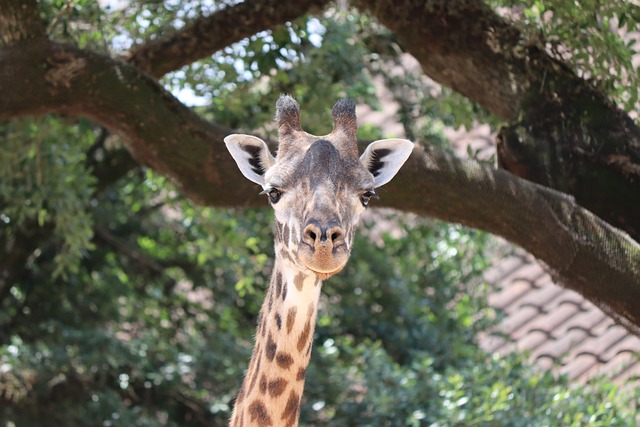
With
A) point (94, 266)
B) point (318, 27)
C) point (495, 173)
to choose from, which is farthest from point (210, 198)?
point (94, 266)

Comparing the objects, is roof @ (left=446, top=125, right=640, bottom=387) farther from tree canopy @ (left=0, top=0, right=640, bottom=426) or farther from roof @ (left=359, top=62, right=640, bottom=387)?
tree canopy @ (left=0, top=0, right=640, bottom=426)

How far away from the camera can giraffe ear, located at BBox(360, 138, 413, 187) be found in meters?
4.35

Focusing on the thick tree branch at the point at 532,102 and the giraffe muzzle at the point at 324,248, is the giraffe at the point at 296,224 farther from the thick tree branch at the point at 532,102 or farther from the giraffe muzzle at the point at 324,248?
the thick tree branch at the point at 532,102

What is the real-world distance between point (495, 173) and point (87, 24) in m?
3.12

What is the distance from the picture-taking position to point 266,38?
676cm

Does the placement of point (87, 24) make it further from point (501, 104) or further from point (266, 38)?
point (501, 104)

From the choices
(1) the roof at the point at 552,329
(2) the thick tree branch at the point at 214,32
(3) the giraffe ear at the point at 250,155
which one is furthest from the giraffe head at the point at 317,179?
(1) the roof at the point at 552,329

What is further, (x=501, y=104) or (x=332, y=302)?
(x=332, y=302)

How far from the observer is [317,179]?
3.90m

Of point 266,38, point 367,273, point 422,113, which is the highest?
point 266,38

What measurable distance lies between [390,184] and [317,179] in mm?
1232

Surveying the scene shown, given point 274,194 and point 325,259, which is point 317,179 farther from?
point 325,259

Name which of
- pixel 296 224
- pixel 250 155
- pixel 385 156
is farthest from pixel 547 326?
pixel 296 224

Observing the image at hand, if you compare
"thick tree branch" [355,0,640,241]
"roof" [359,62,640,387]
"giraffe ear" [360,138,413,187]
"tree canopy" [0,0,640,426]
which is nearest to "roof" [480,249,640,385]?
"roof" [359,62,640,387]
